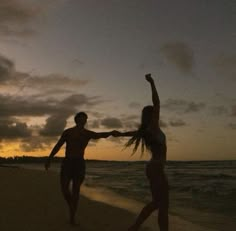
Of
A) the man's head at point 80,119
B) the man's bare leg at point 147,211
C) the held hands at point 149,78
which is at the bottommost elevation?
the man's bare leg at point 147,211

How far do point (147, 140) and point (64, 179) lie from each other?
2.48m

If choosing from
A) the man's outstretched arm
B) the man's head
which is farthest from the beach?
the man's head

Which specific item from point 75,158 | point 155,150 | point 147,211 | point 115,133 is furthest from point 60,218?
point 155,150

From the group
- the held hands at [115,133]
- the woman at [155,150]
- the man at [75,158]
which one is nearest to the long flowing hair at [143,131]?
the woman at [155,150]

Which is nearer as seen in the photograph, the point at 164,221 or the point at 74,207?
the point at 164,221

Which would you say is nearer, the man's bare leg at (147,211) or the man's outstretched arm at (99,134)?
the man's bare leg at (147,211)

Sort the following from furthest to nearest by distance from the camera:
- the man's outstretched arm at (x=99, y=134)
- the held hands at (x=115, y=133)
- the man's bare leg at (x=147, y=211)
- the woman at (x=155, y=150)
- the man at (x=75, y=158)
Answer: the man at (x=75, y=158), the man's outstretched arm at (x=99, y=134), the held hands at (x=115, y=133), the man's bare leg at (x=147, y=211), the woman at (x=155, y=150)

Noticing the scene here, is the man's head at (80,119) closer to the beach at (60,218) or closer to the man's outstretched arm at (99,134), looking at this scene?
the man's outstretched arm at (99,134)

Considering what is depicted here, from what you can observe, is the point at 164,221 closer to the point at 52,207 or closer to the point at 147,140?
the point at 147,140

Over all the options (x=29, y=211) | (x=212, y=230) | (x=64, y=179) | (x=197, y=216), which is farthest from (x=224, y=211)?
(x=64, y=179)

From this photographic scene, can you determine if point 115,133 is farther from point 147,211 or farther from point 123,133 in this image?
point 147,211

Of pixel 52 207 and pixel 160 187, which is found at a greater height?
pixel 160 187

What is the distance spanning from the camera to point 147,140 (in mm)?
5602

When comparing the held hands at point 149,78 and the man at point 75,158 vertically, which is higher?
the held hands at point 149,78
